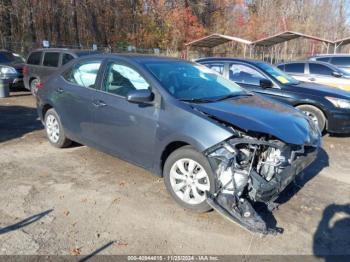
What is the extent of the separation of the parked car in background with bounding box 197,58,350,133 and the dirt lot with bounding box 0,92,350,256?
1862 millimetres

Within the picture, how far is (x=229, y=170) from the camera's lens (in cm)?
376

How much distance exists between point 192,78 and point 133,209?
1.94m

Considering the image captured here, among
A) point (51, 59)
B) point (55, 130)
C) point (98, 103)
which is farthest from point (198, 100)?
Answer: point (51, 59)

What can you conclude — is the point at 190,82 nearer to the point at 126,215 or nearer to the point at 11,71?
the point at 126,215

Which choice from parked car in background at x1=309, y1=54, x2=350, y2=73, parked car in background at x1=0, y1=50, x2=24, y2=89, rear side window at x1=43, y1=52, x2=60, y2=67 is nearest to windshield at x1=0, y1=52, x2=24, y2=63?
parked car in background at x1=0, y1=50, x2=24, y2=89

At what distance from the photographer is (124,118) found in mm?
4707

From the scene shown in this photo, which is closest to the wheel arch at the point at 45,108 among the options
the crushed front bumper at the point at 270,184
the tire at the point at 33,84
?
the crushed front bumper at the point at 270,184

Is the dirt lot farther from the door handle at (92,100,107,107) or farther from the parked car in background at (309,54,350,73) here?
the parked car in background at (309,54,350,73)

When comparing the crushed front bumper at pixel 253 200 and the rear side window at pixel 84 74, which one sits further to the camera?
the rear side window at pixel 84 74

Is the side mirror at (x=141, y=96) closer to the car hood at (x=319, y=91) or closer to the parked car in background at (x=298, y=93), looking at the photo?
the parked car in background at (x=298, y=93)

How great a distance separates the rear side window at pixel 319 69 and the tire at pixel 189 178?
348 inches

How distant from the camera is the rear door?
5.27 meters

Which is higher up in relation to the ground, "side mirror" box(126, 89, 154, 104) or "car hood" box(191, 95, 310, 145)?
"side mirror" box(126, 89, 154, 104)

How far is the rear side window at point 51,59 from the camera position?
36.1ft
